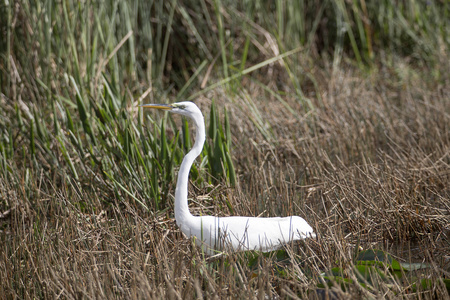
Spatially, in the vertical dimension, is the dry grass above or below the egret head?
below

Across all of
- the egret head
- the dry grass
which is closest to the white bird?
the dry grass

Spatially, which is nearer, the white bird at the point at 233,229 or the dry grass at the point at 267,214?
the dry grass at the point at 267,214

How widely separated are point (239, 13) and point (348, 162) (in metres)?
2.77

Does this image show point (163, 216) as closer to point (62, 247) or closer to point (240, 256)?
point (62, 247)

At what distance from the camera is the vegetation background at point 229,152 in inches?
80.7

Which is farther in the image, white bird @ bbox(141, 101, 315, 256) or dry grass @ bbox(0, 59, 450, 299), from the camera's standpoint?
white bird @ bbox(141, 101, 315, 256)

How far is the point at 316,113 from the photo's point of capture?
4.42 meters

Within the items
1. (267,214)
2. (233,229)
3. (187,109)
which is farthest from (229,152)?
(233,229)

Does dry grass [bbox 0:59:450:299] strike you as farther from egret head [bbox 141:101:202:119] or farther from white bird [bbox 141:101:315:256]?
egret head [bbox 141:101:202:119]

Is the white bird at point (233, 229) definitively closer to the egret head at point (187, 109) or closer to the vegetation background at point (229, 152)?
the vegetation background at point (229, 152)

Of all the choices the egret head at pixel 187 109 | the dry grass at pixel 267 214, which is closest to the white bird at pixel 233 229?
the dry grass at pixel 267 214

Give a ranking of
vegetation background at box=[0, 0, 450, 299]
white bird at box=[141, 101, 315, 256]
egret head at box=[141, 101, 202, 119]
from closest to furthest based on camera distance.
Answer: vegetation background at box=[0, 0, 450, 299]
white bird at box=[141, 101, 315, 256]
egret head at box=[141, 101, 202, 119]

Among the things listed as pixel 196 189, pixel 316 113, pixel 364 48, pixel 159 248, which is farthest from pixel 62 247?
pixel 364 48

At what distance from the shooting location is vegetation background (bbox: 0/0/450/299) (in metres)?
2.05
